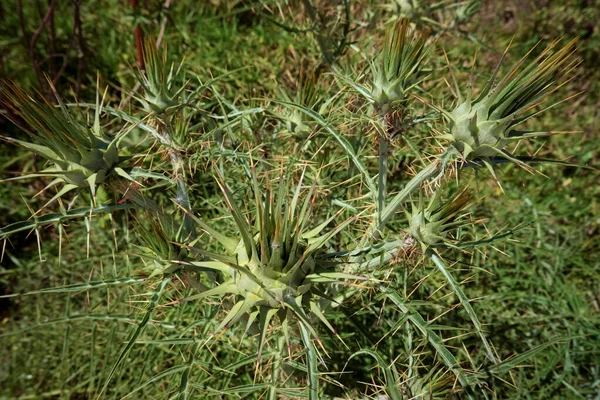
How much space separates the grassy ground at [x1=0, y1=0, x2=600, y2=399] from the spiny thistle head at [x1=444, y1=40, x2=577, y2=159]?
1.25ft

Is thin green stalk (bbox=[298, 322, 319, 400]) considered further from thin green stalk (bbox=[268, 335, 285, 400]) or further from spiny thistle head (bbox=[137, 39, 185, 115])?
spiny thistle head (bbox=[137, 39, 185, 115])

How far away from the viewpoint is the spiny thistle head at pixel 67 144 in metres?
1.23

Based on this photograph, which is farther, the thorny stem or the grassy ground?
the grassy ground

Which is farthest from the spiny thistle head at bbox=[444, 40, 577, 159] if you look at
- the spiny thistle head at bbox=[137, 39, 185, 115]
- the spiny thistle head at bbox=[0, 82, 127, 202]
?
the spiny thistle head at bbox=[0, 82, 127, 202]

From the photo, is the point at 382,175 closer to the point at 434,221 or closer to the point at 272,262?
the point at 434,221

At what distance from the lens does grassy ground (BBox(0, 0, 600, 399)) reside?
7.19ft

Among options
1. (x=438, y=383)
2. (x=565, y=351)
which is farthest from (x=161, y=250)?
(x=565, y=351)

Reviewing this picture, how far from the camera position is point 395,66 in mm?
1479

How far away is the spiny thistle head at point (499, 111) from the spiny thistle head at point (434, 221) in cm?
14

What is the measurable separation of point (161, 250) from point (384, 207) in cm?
72

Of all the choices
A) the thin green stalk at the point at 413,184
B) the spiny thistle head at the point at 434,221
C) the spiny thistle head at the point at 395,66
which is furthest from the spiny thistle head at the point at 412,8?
the spiny thistle head at the point at 434,221

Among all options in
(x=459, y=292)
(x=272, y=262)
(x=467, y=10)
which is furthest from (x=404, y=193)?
(x=467, y=10)

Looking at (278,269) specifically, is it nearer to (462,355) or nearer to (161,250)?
(161,250)

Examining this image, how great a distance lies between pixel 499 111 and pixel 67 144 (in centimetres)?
112
